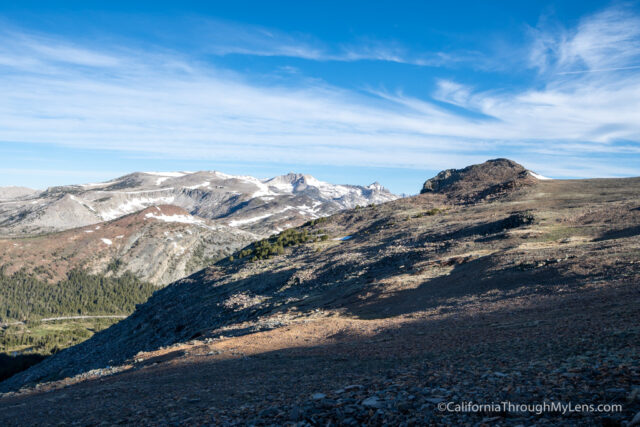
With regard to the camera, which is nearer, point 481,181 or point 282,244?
point 282,244

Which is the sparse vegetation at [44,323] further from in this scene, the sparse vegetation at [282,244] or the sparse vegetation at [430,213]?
the sparse vegetation at [430,213]

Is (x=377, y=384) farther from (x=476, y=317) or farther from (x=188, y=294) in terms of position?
(x=188, y=294)

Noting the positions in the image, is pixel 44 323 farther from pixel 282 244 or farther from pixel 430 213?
pixel 430 213

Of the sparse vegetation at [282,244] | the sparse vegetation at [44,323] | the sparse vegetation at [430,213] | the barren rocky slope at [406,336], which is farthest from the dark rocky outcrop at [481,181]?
the sparse vegetation at [44,323]

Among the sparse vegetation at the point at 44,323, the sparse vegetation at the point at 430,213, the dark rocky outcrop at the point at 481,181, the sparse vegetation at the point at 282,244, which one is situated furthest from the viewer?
the sparse vegetation at the point at 44,323

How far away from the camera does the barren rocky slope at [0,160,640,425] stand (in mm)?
9750

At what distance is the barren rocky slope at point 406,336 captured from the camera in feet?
32.0

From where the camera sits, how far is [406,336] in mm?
20188

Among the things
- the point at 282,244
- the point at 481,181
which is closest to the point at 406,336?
the point at 282,244

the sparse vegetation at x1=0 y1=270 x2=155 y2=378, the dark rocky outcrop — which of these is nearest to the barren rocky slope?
the dark rocky outcrop

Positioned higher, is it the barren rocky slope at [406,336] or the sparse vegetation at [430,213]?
the sparse vegetation at [430,213]

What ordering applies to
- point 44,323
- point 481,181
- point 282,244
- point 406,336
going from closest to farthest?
point 406,336 < point 282,244 < point 481,181 < point 44,323

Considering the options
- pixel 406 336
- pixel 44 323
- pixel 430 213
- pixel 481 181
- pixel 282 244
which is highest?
pixel 481 181

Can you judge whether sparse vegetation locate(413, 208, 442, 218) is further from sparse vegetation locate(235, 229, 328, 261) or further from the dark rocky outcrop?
sparse vegetation locate(235, 229, 328, 261)
